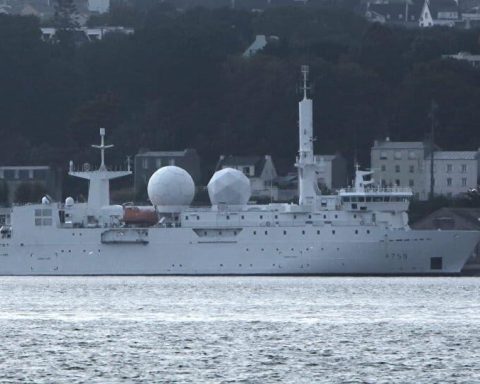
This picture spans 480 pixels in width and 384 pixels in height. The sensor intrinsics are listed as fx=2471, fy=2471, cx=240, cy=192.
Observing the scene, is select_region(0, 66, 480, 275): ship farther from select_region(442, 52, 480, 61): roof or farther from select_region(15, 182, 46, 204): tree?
select_region(442, 52, 480, 61): roof

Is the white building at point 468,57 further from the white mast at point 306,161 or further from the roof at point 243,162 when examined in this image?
the white mast at point 306,161

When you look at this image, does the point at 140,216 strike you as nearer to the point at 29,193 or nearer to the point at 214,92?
the point at 29,193

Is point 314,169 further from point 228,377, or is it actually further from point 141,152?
point 228,377

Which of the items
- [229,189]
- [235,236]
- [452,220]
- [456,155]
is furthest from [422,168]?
[235,236]

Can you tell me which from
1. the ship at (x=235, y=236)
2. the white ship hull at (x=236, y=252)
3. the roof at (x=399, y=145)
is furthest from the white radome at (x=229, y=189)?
the roof at (x=399, y=145)

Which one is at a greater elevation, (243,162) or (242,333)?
(243,162)

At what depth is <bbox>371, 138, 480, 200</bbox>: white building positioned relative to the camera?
5128 inches

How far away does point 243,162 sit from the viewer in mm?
134625

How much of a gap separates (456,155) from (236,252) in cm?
3514

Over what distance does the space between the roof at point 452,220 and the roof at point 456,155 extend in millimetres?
19026

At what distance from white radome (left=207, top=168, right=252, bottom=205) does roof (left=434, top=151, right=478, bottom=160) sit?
106ft

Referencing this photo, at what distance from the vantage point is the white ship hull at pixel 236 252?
96.9m

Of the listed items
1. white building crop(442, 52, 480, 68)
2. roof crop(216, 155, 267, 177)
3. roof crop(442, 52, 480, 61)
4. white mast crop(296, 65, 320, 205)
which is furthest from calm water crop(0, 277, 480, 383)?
roof crop(442, 52, 480, 61)

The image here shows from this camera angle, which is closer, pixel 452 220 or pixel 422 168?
pixel 452 220
